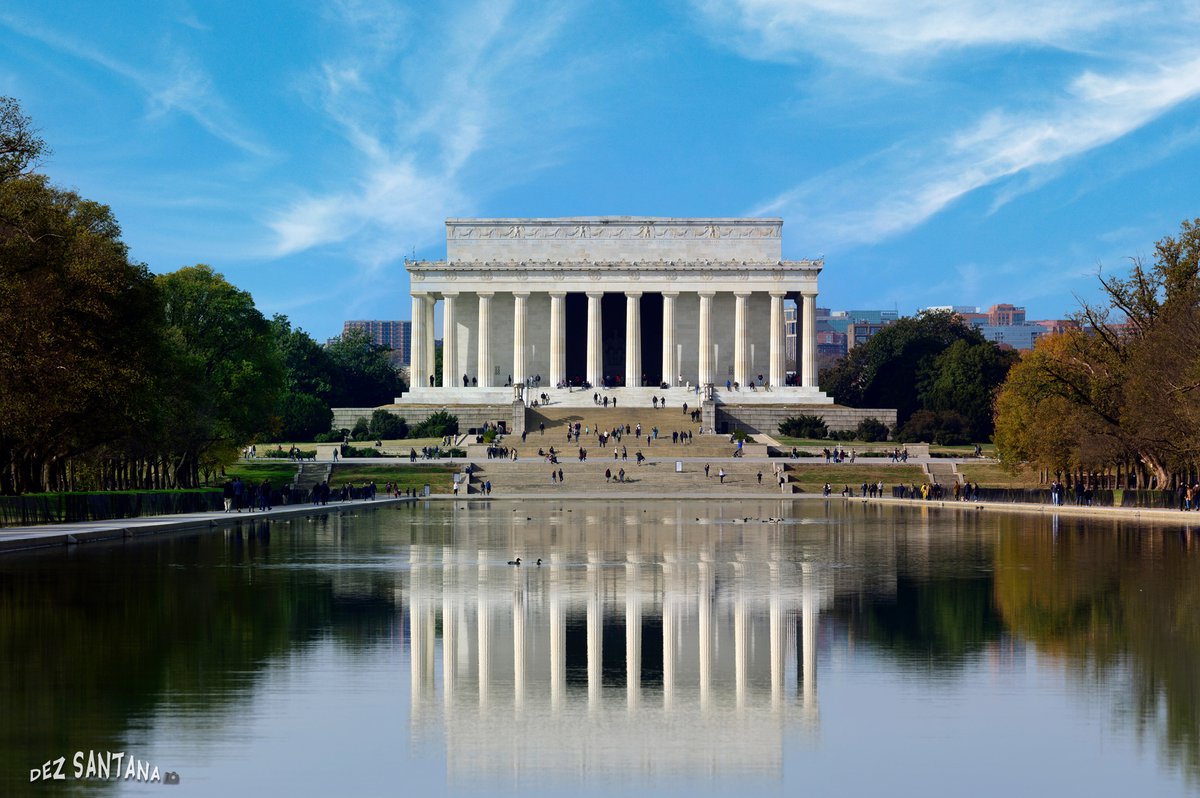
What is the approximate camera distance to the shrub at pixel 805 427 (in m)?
101

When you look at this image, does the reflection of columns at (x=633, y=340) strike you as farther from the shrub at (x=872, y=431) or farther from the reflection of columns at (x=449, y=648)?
the reflection of columns at (x=449, y=648)

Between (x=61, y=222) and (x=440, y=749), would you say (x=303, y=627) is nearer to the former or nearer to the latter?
(x=440, y=749)

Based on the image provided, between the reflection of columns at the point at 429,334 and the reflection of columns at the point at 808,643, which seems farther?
the reflection of columns at the point at 429,334

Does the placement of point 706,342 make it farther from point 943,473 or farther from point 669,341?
point 943,473

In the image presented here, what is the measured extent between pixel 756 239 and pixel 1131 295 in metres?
54.9

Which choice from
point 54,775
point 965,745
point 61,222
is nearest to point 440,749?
point 54,775

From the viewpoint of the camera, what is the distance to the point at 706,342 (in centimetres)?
11700

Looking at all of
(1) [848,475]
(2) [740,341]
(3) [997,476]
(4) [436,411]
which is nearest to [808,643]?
(1) [848,475]

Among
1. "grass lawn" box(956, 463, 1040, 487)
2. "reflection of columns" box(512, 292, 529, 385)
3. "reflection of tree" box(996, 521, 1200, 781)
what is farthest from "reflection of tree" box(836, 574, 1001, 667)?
"reflection of columns" box(512, 292, 529, 385)

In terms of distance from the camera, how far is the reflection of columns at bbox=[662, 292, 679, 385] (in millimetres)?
117000

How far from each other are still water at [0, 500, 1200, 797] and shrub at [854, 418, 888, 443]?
230 feet

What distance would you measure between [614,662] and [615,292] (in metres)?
104

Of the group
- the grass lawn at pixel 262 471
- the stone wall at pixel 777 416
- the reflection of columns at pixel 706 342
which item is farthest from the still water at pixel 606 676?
the reflection of columns at pixel 706 342

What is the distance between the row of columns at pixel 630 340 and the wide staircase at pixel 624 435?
12768mm
